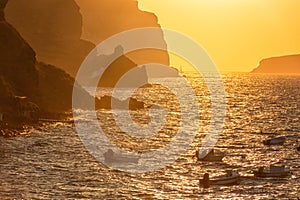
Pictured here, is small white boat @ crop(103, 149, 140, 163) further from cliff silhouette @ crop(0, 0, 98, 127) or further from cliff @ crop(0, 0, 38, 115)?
cliff @ crop(0, 0, 38, 115)

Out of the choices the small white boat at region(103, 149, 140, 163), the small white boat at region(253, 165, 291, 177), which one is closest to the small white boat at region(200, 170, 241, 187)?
the small white boat at region(253, 165, 291, 177)

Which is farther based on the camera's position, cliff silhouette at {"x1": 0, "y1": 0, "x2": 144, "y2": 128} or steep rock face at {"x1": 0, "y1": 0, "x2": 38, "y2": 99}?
steep rock face at {"x1": 0, "y1": 0, "x2": 38, "y2": 99}

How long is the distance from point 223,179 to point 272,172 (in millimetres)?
8378

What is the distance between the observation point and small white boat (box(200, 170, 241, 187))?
5834 cm

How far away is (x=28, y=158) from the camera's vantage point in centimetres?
6731

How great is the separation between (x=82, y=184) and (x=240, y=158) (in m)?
29.3

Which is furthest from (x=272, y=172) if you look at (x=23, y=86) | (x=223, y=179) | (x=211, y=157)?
(x=23, y=86)

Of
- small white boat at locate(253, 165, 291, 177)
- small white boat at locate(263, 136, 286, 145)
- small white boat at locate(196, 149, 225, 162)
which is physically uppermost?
small white boat at locate(263, 136, 286, 145)

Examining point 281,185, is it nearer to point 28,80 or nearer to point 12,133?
point 12,133

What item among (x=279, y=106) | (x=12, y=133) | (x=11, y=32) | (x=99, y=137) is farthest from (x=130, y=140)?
(x=279, y=106)

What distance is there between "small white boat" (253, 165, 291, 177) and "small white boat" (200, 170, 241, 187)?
Result: 4341mm

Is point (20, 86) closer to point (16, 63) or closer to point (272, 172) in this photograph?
point (16, 63)

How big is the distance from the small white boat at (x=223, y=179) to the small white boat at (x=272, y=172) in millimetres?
4341

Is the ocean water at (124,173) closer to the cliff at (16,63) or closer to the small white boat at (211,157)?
A: the small white boat at (211,157)
